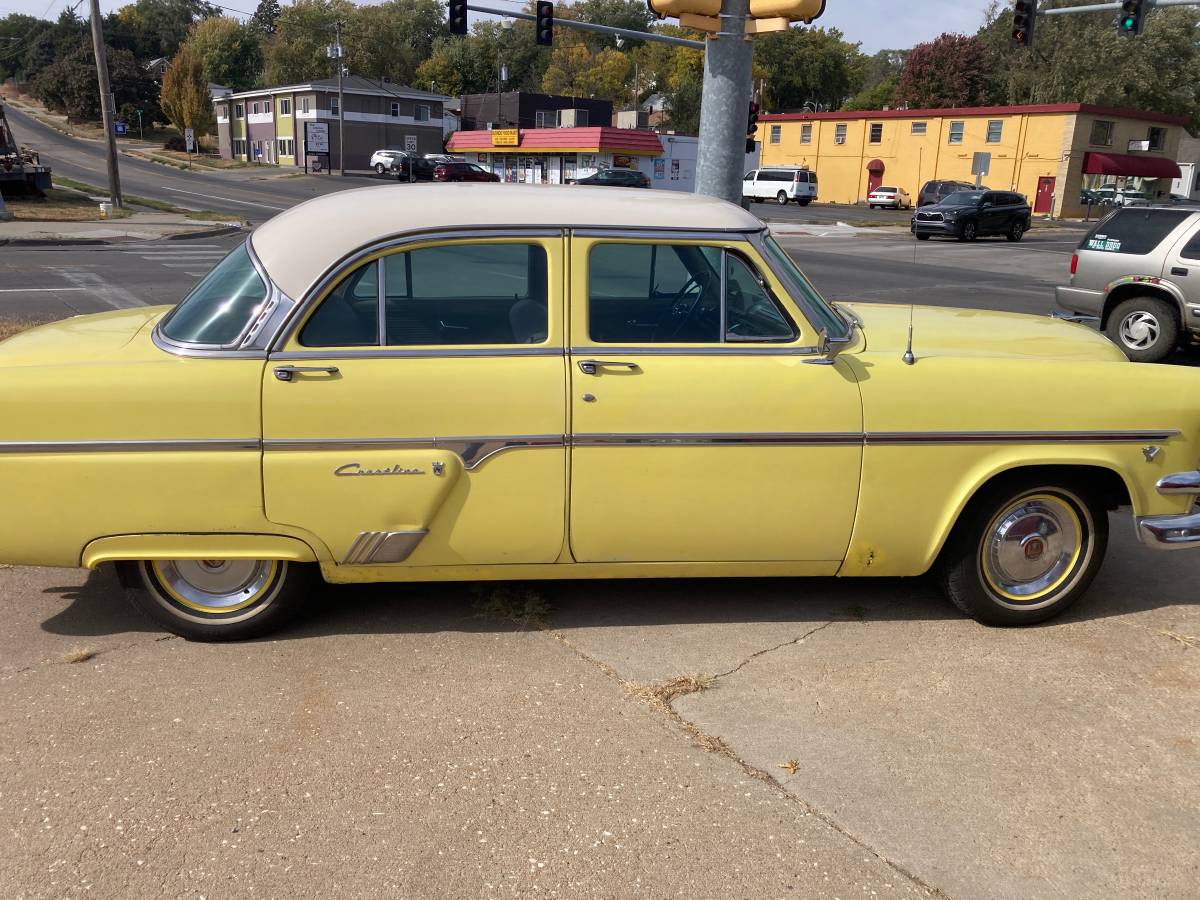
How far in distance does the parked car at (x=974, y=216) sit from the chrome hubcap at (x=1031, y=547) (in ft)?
93.9

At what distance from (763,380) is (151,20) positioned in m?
144

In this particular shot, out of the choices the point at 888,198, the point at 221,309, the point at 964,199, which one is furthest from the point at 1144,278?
the point at 888,198

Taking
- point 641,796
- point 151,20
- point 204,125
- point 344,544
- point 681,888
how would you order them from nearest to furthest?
point 681,888 < point 641,796 < point 344,544 < point 204,125 < point 151,20

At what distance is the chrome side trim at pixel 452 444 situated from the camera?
12.2 feet

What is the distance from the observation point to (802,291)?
4020 millimetres

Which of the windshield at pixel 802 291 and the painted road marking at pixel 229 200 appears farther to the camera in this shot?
the painted road marking at pixel 229 200

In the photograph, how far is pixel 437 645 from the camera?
406 centimetres

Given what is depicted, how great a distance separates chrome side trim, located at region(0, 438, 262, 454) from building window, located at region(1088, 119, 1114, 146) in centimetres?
5642

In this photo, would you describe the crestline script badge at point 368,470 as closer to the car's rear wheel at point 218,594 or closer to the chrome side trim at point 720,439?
the car's rear wheel at point 218,594

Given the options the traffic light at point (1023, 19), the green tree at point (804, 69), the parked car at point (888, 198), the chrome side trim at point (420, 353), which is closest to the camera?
the chrome side trim at point (420, 353)

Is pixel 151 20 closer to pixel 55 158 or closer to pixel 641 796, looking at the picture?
pixel 55 158

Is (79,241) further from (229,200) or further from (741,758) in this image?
(741,758)

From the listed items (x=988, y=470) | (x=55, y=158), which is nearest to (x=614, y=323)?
(x=988, y=470)

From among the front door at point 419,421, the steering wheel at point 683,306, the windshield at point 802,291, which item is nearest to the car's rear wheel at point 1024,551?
the windshield at point 802,291
